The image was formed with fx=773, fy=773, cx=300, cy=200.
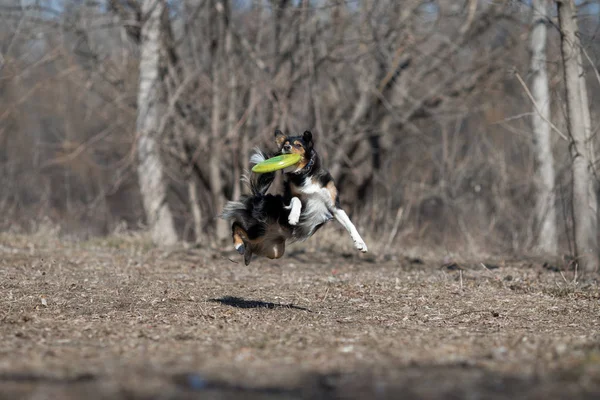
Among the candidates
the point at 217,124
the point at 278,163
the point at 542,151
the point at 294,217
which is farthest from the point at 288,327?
the point at 542,151

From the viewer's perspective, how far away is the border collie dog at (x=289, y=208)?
6.98 meters

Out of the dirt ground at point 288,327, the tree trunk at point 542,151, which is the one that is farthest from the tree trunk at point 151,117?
the tree trunk at point 542,151

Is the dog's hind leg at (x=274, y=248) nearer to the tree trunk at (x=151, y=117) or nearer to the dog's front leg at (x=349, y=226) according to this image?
the dog's front leg at (x=349, y=226)

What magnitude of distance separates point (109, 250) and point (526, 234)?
24.6 ft

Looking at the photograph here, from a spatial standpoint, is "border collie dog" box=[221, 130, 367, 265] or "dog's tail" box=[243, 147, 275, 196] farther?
"dog's tail" box=[243, 147, 275, 196]

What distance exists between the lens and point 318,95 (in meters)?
15.2

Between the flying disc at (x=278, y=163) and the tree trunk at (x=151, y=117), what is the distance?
25.6 feet

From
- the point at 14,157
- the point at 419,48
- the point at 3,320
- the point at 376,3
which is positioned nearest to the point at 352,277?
the point at 3,320

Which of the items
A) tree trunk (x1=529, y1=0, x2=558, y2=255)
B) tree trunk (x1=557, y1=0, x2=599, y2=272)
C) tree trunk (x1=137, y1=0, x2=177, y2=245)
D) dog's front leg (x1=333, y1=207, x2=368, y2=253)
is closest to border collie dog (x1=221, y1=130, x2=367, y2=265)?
dog's front leg (x1=333, y1=207, x2=368, y2=253)

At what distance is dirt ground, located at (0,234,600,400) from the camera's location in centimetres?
391

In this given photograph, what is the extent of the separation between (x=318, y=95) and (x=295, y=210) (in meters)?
8.63

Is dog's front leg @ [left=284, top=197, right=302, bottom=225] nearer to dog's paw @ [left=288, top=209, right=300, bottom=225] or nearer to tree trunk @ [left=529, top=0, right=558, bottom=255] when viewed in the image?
dog's paw @ [left=288, top=209, right=300, bottom=225]

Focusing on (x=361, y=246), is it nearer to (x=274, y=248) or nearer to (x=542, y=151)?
(x=274, y=248)

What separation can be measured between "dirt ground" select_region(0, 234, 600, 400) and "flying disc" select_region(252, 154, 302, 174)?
1.31 m
